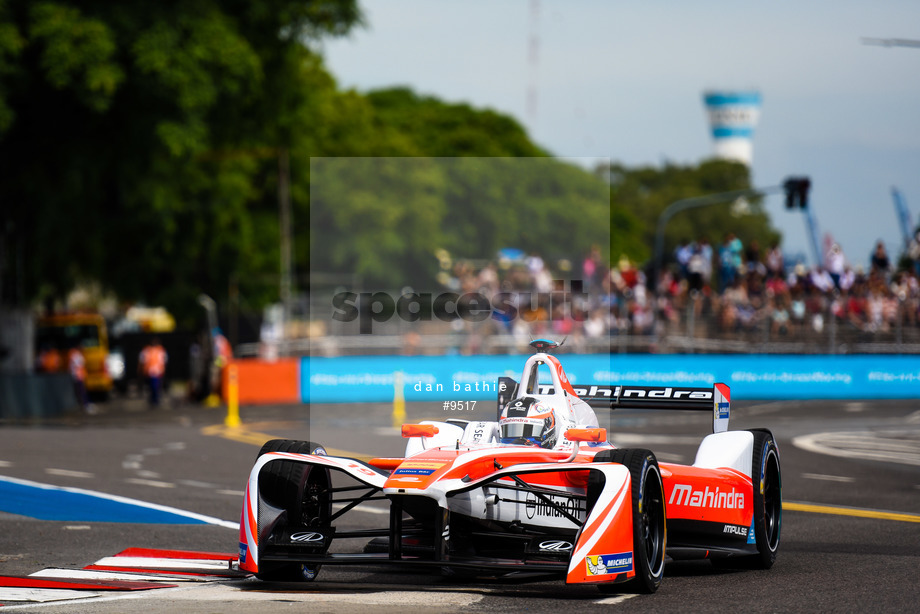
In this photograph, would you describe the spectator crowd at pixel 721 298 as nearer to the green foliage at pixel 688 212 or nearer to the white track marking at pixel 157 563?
the white track marking at pixel 157 563

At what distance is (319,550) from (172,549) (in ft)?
7.54

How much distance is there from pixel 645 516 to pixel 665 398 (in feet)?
8.49

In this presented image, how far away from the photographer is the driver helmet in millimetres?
8922

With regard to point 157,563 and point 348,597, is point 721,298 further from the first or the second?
point 348,597

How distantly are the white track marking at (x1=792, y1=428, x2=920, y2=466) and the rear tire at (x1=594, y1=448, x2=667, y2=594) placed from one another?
441 inches

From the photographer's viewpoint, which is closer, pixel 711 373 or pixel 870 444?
pixel 870 444

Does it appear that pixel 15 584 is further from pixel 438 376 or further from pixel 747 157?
pixel 747 157

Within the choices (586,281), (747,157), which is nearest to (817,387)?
(586,281)

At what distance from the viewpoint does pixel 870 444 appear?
21.1m

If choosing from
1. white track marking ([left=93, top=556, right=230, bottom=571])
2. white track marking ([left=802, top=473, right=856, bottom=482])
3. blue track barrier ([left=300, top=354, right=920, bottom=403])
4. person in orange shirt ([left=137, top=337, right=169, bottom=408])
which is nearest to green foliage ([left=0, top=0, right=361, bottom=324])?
person in orange shirt ([left=137, top=337, right=169, bottom=408])

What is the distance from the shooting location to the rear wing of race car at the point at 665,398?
1020cm

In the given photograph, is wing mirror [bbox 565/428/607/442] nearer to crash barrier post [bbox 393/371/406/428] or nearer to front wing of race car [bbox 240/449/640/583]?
front wing of race car [bbox 240/449/640/583]

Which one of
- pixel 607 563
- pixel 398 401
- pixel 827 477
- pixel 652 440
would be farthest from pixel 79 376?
pixel 607 563

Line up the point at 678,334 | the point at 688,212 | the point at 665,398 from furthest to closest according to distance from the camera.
A: the point at 688,212, the point at 678,334, the point at 665,398
